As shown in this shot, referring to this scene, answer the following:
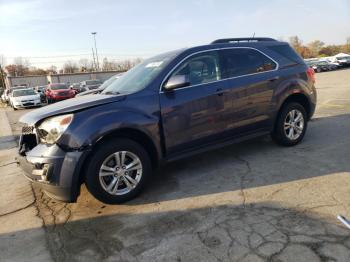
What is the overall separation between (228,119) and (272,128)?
1.09 meters

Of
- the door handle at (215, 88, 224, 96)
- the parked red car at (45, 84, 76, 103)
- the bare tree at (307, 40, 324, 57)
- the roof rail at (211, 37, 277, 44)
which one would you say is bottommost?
the parked red car at (45, 84, 76, 103)

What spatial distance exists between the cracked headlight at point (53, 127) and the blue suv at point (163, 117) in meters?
0.01

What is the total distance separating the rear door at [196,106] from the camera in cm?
417

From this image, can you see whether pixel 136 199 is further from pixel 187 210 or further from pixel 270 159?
pixel 270 159

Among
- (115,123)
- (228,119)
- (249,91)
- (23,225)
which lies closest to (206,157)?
(228,119)

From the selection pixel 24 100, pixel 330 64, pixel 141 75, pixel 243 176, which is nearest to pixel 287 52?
pixel 243 176

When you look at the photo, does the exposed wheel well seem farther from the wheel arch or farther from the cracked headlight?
the wheel arch

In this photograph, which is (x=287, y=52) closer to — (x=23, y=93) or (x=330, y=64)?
(x=23, y=93)

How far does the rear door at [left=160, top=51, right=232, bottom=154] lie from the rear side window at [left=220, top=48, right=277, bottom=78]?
0.52 feet

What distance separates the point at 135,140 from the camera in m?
4.07

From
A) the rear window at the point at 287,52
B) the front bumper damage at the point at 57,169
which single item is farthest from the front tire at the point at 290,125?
the front bumper damage at the point at 57,169

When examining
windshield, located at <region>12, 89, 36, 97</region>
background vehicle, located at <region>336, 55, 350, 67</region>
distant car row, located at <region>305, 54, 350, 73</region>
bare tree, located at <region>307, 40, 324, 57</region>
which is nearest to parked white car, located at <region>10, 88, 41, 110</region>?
windshield, located at <region>12, 89, 36, 97</region>

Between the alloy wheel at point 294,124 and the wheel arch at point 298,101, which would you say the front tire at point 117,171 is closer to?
the wheel arch at point 298,101

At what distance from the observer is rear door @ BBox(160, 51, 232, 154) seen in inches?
164
